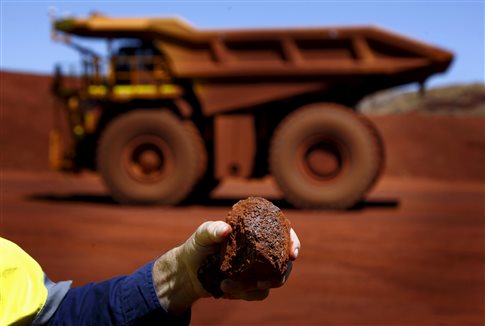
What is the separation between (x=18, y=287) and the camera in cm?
167

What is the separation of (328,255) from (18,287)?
162 inches

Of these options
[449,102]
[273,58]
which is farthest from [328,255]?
[449,102]

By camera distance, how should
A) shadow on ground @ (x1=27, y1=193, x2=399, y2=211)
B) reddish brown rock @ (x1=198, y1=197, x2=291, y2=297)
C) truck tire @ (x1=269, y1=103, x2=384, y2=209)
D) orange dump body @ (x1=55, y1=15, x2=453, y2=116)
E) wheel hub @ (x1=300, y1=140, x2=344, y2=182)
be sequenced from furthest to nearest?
shadow on ground @ (x1=27, y1=193, x2=399, y2=211) → orange dump body @ (x1=55, y1=15, x2=453, y2=116) → wheel hub @ (x1=300, y1=140, x2=344, y2=182) → truck tire @ (x1=269, y1=103, x2=384, y2=209) → reddish brown rock @ (x1=198, y1=197, x2=291, y2=297)

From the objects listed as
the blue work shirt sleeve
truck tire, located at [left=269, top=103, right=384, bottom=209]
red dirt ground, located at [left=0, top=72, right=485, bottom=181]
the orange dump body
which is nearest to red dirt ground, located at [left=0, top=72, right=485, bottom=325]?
truck tire, located at [left=269, top=103, right=384, bottom=209]

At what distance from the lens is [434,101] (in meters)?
45.0

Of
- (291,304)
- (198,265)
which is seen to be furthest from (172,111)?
(198,265)

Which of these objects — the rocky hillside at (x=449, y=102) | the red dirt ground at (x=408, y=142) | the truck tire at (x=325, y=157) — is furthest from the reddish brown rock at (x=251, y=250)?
the rocky hillside at (x=449, y=102)

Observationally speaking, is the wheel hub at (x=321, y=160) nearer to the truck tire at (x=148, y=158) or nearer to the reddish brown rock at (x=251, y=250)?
the truck tire at (x=148, y=158)

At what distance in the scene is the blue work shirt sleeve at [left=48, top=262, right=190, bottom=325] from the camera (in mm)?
1685

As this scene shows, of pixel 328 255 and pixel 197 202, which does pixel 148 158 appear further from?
pixel 328 255

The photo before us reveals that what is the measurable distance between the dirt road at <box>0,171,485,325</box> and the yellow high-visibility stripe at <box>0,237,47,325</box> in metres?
1.96

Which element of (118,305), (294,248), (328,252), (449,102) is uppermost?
(294,248)

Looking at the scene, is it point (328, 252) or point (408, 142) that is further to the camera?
point (408, 142)

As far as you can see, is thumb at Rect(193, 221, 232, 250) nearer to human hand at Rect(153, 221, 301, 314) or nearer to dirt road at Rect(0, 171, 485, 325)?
human hand at Rect(153, 221, 301, 314)
